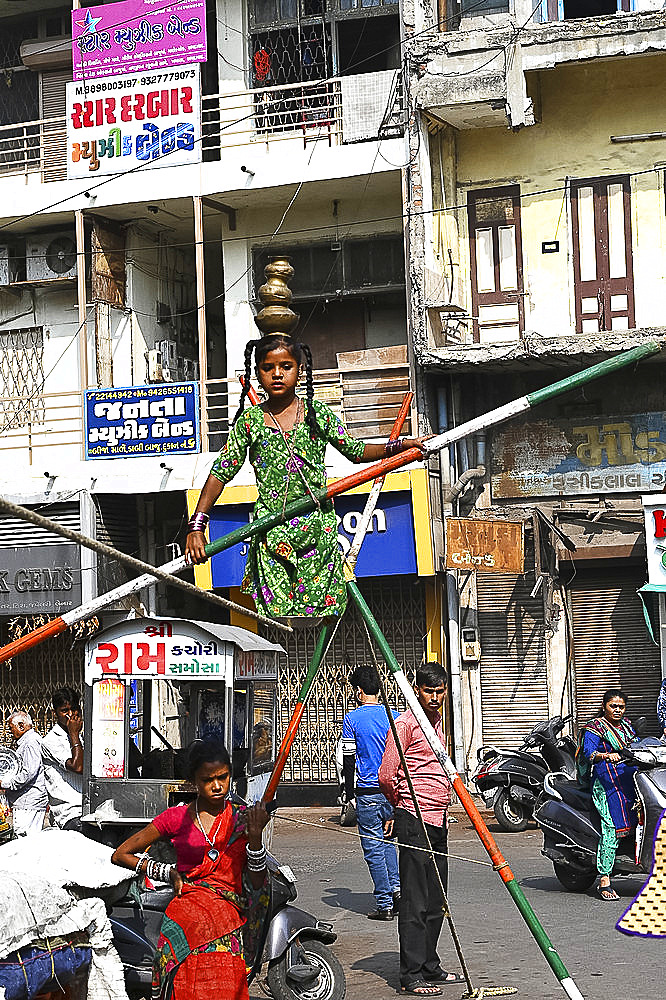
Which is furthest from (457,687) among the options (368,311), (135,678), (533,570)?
(135,678)

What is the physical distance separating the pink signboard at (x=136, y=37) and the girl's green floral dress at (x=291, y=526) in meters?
12.6

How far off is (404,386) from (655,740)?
741 cm

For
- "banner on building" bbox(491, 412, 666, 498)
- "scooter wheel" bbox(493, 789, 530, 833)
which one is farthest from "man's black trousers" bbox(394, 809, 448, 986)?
"banner on building" bbox(491, 412, 666, 498)

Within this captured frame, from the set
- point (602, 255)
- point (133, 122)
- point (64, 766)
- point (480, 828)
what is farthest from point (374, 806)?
point (133, 122)

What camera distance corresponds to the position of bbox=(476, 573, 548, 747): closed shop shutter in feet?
53.7

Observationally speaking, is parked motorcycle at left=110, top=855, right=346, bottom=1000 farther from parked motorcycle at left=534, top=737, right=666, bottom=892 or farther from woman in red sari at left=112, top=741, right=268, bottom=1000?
parked motorcycle at left=534, top=737, right=666, bottom=892

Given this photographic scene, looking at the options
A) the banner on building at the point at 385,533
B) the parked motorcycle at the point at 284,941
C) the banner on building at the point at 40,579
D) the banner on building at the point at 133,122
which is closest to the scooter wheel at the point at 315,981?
the parked motorcycle at the point at 284,941

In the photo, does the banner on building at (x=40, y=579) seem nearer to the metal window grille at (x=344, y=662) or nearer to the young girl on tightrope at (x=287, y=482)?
the metal window grille at (x=344, y=662)

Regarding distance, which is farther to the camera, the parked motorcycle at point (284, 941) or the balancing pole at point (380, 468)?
the parked motorcycle at point (284, 941)

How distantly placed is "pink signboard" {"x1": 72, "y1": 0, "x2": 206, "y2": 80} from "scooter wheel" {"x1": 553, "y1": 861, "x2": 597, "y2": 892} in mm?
11322

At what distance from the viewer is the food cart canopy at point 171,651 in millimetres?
9188

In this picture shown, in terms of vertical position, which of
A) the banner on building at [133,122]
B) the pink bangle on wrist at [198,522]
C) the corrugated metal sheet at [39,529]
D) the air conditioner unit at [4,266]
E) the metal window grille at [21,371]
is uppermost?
the banner on building at [133,122]

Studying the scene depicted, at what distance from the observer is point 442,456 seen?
16.6 metres

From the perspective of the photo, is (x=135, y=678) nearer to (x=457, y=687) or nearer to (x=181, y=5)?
(x=457, y=687)
